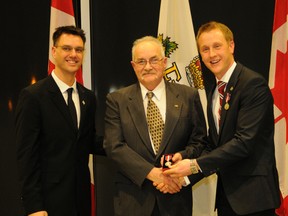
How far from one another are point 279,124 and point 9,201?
3110 mm

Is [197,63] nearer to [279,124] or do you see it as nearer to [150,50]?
[279,124]

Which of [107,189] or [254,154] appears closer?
[254,154]

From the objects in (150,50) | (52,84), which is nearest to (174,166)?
(150,50)

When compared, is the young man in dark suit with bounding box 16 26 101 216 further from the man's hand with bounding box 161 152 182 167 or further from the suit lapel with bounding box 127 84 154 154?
the man's hand with bounding box 161 152 182 167

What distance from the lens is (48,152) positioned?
99.6 inches

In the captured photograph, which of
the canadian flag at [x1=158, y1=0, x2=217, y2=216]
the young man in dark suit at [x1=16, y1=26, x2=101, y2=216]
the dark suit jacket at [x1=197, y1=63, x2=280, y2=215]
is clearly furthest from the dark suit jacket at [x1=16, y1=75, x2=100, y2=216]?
the canadian flag at [x1=158, y1=0, x2=217, y2=216]

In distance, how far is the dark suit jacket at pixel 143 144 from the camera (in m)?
2.39

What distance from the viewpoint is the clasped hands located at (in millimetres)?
2322

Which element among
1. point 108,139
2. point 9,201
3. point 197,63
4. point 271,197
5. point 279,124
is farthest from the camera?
point 9,201

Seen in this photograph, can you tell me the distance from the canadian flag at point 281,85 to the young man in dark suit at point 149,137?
121 centimetres

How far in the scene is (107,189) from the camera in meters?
4.15

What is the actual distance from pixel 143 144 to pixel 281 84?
1698 mm

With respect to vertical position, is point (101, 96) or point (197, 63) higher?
point (197, 63)

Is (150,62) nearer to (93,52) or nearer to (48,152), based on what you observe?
(48,152)
